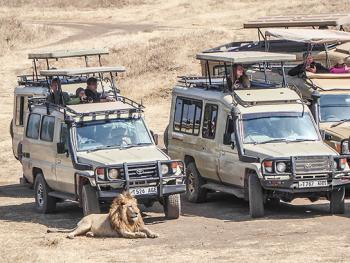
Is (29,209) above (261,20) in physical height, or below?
below

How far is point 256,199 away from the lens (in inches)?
728

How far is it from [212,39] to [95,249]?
108 ft

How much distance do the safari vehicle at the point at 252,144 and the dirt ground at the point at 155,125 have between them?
1.49 ft

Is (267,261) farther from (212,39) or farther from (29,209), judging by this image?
(212,39)

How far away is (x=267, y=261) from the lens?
14336 millimetres

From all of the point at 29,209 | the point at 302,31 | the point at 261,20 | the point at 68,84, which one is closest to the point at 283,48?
the point at 261,20

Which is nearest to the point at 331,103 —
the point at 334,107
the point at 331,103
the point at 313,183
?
the point at 331,103

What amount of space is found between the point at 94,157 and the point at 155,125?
613 inches

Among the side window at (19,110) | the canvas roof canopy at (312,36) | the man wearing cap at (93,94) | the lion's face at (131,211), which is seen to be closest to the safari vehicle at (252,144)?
the man wearing cap at (93,94)

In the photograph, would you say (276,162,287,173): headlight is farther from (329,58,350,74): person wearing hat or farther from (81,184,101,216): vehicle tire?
(329,58,350,74): person wearing hat

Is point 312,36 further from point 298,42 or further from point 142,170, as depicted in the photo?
point 142,170

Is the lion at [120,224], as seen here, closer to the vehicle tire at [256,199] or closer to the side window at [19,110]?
the vehicle tire at [256,199]

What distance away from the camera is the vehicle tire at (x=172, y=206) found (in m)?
18.7

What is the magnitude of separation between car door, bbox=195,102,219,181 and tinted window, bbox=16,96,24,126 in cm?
→ 568
